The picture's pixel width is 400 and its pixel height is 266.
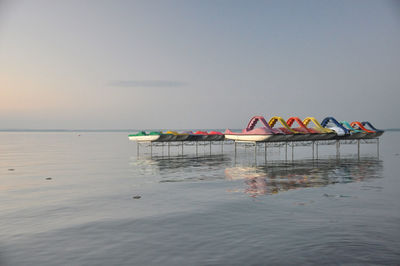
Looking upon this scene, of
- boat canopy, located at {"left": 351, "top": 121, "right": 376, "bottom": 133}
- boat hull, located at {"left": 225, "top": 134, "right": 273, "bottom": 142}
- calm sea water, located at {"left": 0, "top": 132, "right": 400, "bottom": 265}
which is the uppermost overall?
boat canopy, located at {"left": 351, "top": 121, "right": 376, "bottom": 133}

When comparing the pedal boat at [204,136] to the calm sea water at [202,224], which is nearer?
the calm sea water at [202,224]

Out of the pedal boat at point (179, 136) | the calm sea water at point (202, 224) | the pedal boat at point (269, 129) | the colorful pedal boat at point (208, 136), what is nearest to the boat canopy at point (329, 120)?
the pedal boat at point (269, 129)

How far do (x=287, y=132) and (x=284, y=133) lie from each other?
1.21 meters

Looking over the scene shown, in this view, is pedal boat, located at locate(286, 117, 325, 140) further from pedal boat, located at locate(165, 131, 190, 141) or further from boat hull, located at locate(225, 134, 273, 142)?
pedal boat, located at locate(165, 131, 190, 141)

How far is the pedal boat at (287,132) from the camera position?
5007 centimetres

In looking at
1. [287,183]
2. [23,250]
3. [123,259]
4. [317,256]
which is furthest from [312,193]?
[23,250]

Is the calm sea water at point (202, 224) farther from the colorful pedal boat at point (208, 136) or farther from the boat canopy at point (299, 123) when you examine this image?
the colorful pedal boat at point (208, 136)

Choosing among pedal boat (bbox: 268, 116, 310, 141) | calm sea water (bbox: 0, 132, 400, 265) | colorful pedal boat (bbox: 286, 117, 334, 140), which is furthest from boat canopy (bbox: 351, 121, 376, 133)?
calm sea water (bbox: 0, 132, 400, 265)

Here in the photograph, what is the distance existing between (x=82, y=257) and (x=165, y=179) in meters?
19.3

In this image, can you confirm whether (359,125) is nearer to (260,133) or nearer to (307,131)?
(307,131)

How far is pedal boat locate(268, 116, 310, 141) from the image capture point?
1971 inches

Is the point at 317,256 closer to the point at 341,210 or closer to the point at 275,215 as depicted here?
the point at 275,215

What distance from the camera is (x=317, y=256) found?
10.6m

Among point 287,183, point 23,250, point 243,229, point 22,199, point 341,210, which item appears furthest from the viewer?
point 287,183
